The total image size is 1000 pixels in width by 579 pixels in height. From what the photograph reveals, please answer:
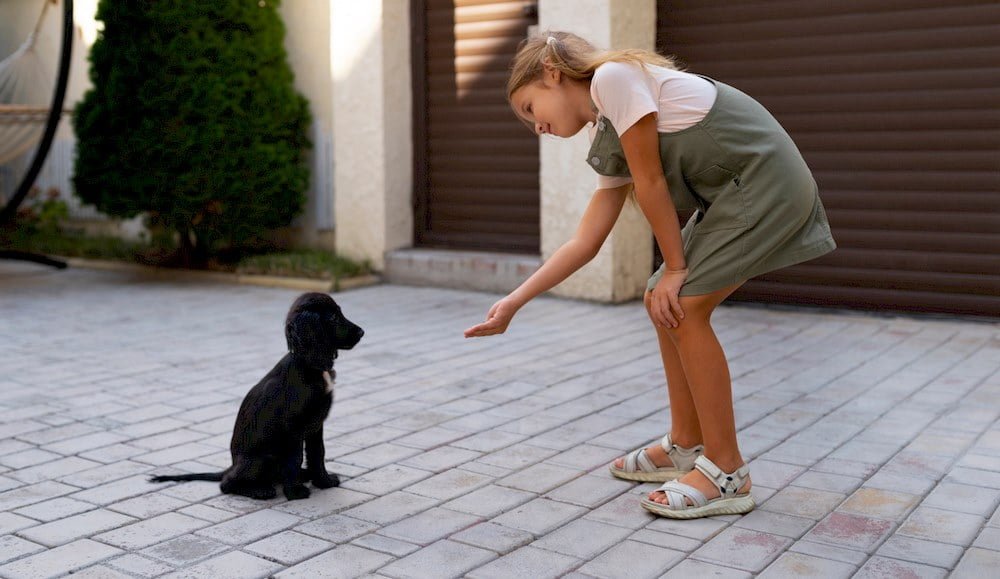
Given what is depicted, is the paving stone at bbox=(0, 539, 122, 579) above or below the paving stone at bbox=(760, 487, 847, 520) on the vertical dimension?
below

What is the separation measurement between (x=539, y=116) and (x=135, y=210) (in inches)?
238

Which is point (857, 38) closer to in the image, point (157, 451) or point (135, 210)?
point (157, 451)

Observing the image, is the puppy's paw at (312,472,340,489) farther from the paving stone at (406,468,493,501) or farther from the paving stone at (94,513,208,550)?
the paving stone at (94,513,208,550)

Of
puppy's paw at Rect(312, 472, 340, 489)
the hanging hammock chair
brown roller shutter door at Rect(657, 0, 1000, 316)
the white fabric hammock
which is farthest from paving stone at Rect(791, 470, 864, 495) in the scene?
the white fabric hammock

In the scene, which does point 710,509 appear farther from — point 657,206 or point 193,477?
point 193,477

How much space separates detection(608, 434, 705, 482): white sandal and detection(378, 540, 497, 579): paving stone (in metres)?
0.80

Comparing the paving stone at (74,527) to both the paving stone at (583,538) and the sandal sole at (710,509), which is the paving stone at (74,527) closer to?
the paving stone at (583,538)

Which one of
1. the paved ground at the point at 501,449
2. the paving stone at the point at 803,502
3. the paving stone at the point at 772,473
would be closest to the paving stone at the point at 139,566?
the paved ground at the point at 501,449

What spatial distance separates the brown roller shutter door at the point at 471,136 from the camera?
26.2ft

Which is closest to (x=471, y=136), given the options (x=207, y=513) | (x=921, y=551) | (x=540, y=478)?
(x=540, y=478)

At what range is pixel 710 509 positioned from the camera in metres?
3.18

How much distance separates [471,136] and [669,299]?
5.30 metres

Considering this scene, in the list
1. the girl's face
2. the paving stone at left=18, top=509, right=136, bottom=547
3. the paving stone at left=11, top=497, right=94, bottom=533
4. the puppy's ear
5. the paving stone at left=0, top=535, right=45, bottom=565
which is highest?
the girl's face

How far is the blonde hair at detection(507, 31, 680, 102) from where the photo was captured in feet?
10.2
